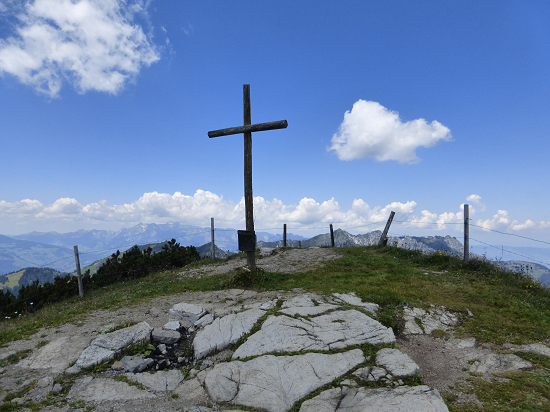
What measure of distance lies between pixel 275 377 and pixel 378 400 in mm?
1744

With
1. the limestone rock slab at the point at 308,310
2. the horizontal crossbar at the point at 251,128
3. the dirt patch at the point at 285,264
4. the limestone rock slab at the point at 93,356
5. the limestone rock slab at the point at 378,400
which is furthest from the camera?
the dirt patch at the point at 285,264

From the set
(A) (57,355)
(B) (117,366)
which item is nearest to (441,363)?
(B) (117,366)

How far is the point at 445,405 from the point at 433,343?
9.50ft

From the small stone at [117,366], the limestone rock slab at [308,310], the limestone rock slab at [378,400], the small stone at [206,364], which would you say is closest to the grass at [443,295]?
the limestone rock slab at [378,400]

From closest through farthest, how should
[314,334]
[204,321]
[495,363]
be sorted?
[495,363], [314,334], [204,321]

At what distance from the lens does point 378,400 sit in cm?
423

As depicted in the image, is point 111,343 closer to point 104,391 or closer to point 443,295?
point 104,391

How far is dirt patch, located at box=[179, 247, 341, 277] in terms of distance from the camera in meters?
15.2

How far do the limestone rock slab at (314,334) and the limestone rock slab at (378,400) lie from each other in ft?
4.31

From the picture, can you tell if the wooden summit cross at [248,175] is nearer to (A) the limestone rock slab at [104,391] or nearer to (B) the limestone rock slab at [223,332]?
(B) the limestone rock slab at [223,332]

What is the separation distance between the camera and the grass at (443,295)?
4.88m

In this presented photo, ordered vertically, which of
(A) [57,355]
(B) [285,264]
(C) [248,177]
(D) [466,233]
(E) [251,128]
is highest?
(E) [251,128]

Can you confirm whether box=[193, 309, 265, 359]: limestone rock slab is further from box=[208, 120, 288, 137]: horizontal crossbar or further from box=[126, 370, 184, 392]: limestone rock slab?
box=[208, 120, 288, 137]: horizontal crossbar

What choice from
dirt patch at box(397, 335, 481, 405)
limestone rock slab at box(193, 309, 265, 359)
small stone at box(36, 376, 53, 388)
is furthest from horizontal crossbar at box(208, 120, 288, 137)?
small stone at box(36, 376, 53, 388)
